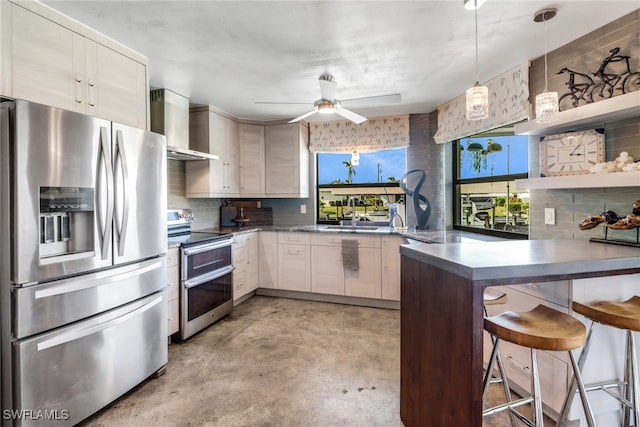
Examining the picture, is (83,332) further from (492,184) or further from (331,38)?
(492,184)

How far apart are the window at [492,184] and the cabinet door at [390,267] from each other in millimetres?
910

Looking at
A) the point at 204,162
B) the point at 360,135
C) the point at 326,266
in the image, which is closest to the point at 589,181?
the point at 326,266

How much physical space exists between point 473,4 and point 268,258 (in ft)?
10.7

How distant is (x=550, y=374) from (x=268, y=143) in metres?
3.75

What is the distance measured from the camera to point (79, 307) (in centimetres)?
169

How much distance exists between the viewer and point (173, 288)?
2648mm

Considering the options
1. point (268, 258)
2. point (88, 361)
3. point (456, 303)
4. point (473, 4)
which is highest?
point (473, 4)

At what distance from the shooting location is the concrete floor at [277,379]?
1.80m

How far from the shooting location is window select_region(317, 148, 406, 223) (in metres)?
4.34

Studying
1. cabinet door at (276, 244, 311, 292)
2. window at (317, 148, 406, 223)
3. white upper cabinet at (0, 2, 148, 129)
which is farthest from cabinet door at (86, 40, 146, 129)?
window at (317, 148, 406, 223)

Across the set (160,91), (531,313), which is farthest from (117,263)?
(531,313)

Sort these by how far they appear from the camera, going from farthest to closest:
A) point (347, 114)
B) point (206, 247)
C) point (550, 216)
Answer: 1. point (206, 247)
2. point (347, 114)
3. point (550, 216)

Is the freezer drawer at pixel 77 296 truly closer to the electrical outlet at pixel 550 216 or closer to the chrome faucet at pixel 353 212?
the chrome faucet at pixel 353 212

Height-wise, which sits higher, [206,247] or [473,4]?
[473,4]
